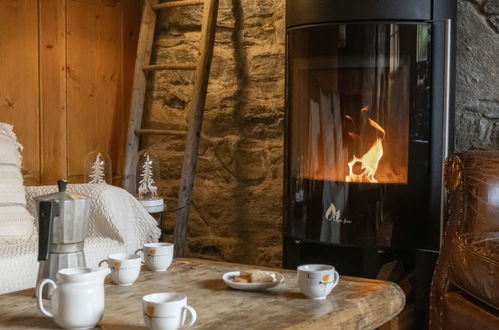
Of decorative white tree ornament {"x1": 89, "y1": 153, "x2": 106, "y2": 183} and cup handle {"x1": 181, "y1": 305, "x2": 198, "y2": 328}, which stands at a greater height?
decorative white tree ornament {"x1": 89, "y1": 153, "x2": 106, "y2": 183}

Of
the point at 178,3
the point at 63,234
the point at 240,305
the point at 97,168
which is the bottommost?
the point at 240,305

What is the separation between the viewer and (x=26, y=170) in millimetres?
3125

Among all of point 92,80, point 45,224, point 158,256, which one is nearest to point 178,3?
point 92,80

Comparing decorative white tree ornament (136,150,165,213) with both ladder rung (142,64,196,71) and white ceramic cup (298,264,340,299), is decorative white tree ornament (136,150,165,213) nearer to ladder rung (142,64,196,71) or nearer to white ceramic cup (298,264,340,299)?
ladder rung (142,64,196,71)

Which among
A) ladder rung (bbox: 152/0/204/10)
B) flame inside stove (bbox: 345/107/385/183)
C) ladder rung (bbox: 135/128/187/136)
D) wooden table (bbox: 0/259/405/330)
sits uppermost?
ladder rung (bbox: 152/0/204/10)

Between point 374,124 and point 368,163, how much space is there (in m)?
0.14

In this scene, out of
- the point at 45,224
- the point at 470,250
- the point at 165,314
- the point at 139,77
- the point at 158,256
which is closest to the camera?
the point at 165,314

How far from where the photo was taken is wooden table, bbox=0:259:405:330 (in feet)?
4.29

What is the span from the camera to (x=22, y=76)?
3078mm

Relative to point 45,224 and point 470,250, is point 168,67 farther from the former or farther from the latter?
point 45,224

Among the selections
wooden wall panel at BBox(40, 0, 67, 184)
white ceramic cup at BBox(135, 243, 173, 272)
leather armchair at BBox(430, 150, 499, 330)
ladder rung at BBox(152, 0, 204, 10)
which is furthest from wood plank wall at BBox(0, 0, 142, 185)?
leather armchair at BBox(430, 150, 499, 330)

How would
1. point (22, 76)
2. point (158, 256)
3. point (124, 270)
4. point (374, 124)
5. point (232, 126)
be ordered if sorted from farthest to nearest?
point (232, 126) < point (22, 76) < point (374, 124) < point (158, 256) < point (124, 270)

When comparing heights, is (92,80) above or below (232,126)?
above

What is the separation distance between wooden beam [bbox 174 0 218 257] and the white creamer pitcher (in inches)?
74.6
